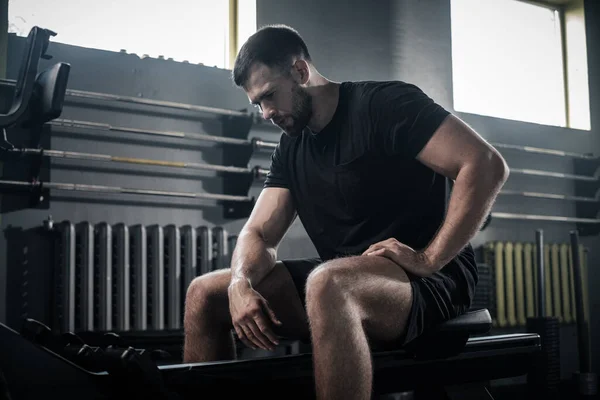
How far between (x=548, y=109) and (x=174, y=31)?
9.67 feet

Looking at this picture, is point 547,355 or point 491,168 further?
point 547,355

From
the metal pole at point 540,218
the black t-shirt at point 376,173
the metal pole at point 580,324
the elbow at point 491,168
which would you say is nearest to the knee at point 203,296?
the black t-shirt at point 376,173

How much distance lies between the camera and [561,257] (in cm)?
470

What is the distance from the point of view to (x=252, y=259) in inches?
68.8

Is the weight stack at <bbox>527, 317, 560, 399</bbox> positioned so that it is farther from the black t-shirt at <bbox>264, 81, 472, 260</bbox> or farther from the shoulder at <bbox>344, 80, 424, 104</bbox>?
the shoulder at <bbox>344, 80, 424, 104</bbox>

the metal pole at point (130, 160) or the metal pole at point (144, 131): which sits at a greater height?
the metal pole at point (144, 131)

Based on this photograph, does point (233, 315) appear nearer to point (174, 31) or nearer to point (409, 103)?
point (409, 103)

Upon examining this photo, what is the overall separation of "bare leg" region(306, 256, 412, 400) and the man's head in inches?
20.2

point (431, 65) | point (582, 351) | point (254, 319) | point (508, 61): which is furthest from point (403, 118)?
point (508, 61)

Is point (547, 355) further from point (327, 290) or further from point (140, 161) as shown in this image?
point (327, 290)

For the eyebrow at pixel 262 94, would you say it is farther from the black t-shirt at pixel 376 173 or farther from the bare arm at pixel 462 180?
the bare arm at pixel 462 180

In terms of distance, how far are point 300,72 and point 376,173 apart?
358 mm

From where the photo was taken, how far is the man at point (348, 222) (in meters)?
1.39

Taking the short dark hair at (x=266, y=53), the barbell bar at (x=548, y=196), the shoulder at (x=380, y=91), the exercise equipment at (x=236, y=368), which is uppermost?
the short dark hair at (x=266, y=53)
